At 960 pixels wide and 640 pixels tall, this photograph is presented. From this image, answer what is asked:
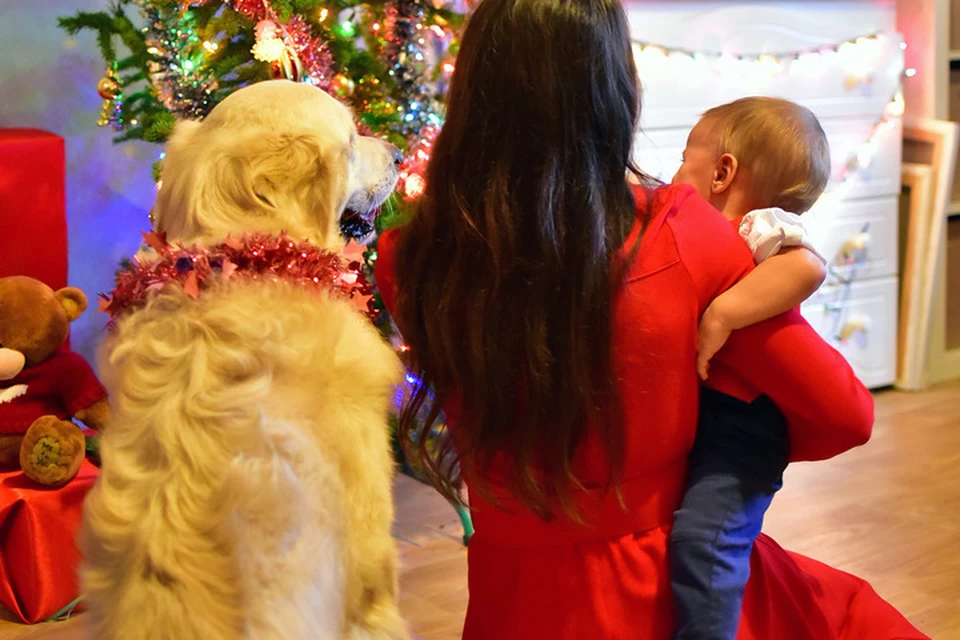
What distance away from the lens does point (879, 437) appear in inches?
142

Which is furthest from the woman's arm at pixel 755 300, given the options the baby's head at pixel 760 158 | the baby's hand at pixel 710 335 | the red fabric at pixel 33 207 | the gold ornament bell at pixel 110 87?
the red fabric at pixel 33 207

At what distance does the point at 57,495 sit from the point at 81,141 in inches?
55.9

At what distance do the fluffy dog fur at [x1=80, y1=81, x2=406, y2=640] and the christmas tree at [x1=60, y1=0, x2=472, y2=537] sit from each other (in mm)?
1077

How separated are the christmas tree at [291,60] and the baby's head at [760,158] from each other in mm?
969

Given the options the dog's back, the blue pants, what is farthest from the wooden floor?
the blue pants

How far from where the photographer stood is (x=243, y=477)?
1175mm

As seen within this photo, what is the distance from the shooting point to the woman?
113 cm

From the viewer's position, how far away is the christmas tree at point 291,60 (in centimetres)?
248

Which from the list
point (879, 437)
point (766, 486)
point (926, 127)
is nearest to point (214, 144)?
→ point (766, 486)

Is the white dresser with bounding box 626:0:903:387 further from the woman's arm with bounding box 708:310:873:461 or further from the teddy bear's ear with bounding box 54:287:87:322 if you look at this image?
the woman's arm with bounding box 708:310:873:461

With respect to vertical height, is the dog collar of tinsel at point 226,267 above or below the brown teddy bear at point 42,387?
above

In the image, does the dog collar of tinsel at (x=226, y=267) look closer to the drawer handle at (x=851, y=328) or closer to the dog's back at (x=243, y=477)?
the dog's back at (x=243, y=477)

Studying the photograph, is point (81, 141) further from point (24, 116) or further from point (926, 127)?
point (926, 127)

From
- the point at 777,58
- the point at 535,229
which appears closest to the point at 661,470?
the point at 535,229
